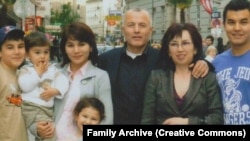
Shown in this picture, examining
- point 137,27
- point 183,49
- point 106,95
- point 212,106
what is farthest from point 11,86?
point 212,106

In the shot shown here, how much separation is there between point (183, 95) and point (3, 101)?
1.55 meters

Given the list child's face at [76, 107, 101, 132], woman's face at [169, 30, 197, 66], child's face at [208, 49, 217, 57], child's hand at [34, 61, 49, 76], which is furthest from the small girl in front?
child's face at [208, 49, 217, 57]

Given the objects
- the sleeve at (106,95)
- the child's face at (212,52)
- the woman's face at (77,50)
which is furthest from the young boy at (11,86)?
the child's face at (212,52)

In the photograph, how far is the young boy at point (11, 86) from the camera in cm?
420

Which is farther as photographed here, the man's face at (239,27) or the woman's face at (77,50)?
the woman's face at (77,50)

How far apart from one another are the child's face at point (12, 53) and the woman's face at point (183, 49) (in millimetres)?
1408

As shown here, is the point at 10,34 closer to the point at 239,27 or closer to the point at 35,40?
the point at 35,40

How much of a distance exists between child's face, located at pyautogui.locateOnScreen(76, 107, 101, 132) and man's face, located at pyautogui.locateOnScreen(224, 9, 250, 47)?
1279 millimetres

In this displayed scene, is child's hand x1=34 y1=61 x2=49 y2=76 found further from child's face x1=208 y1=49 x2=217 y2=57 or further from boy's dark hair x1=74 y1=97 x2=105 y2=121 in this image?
child's face x1=208 y1=49 x2=217 y2=57

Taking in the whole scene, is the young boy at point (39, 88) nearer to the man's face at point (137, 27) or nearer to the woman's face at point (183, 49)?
the man's face at point (137, 27)

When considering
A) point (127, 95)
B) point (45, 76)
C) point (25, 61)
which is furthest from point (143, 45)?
point (25, 61)

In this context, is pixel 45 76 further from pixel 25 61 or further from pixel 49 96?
pixel 25 61

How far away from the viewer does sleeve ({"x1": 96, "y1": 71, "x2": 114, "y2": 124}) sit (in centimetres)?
400

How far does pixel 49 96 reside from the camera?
411 centimetres
